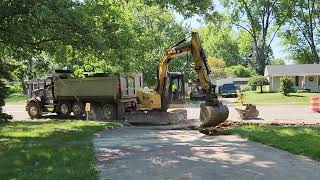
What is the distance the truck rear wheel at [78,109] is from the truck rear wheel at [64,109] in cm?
43

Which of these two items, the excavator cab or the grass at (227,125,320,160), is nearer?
the grass at (227,125,320,160)

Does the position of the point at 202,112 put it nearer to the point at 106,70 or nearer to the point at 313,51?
the point at 106,70

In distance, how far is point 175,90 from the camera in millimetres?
25828

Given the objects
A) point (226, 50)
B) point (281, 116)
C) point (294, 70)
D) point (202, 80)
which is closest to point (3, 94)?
point (202, 80)

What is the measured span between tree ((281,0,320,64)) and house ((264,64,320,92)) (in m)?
13.6

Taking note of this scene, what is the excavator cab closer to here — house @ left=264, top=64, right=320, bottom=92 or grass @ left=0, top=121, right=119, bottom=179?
grass @ left=0, top=121, right=119, bottom=179

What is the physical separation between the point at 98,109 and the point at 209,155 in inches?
649

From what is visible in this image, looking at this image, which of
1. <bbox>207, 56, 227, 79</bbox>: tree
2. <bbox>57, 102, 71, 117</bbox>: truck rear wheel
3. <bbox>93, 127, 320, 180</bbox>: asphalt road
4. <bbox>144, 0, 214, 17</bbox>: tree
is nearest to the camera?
<bbox>93, 127, 320, 180</bbox>: asphalt road

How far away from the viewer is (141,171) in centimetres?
1016

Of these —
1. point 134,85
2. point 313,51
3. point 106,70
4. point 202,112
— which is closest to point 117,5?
point 106,70

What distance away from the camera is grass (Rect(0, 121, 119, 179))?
9875 mm

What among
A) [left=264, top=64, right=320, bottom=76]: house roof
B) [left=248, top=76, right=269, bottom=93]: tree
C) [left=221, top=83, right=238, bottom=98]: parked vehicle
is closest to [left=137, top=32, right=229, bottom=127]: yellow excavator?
[left=221, top=83, right=238, bottom=98]: parked vehicle

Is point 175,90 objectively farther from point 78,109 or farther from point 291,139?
point 291,139

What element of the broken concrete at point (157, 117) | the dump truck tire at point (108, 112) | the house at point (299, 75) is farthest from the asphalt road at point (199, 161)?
the house at point (299, 75)
